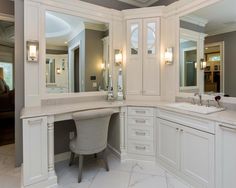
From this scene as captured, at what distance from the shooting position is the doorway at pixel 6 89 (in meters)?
4.01

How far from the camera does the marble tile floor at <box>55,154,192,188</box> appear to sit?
2055 mm

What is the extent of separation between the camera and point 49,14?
8.11 feet

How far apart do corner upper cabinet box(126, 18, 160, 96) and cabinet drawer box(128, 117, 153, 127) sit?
586 millimetres

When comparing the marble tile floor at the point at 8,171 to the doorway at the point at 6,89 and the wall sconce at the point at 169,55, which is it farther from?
the wall sconce at the point at 169,55

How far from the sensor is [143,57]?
117 inches

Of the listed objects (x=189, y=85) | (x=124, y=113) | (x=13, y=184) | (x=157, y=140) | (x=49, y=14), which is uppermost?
(x=49, y=14)

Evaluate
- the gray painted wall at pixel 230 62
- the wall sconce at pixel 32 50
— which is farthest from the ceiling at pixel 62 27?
the gray painted wall at pixel 230 62

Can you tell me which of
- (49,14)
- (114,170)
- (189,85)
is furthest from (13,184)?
(189,85)

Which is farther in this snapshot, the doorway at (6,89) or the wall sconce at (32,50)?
the doorway at (6,89)

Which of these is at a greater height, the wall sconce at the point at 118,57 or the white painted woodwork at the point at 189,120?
the wall sconce at the point at 118,57

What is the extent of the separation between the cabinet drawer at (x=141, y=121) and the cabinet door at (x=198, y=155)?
549mm

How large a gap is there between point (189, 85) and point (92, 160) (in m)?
1.92

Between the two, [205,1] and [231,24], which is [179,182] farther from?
[205,1]

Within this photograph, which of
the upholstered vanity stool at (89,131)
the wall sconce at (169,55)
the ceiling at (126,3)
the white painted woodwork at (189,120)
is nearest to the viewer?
the white painted woodwork at (189,120)
